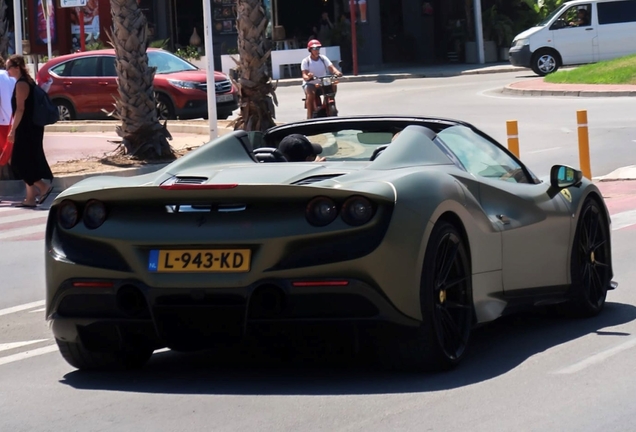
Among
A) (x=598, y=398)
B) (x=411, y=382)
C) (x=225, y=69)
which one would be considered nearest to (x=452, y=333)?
(x=411, y=382)

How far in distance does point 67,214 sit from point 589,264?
327 cm

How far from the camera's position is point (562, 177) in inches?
292

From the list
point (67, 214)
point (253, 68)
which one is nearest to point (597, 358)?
point (67, 214)

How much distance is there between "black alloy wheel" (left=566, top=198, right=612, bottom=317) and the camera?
24.5ft

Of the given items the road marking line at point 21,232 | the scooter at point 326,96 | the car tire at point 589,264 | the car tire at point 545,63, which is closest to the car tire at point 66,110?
the scooter at point 326,96

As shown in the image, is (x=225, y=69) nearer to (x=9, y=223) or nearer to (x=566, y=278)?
(x=9, y=223)

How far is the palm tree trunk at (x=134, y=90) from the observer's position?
63.7ft

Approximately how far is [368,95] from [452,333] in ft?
84.2

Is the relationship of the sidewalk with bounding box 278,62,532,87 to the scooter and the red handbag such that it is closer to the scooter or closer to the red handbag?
the scooter

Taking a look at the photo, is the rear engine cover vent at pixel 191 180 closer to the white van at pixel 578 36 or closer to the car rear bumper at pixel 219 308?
the car rear bumper at pixel 219 308

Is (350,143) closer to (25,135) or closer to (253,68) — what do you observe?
(25,135)

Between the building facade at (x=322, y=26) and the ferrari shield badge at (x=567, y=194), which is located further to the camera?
the building facade at (x=322, y=26)

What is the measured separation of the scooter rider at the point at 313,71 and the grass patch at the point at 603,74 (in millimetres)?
9532

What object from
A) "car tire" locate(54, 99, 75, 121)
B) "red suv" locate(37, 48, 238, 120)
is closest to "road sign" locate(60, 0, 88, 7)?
"red suv" locate(37, 48, 238, 120)
